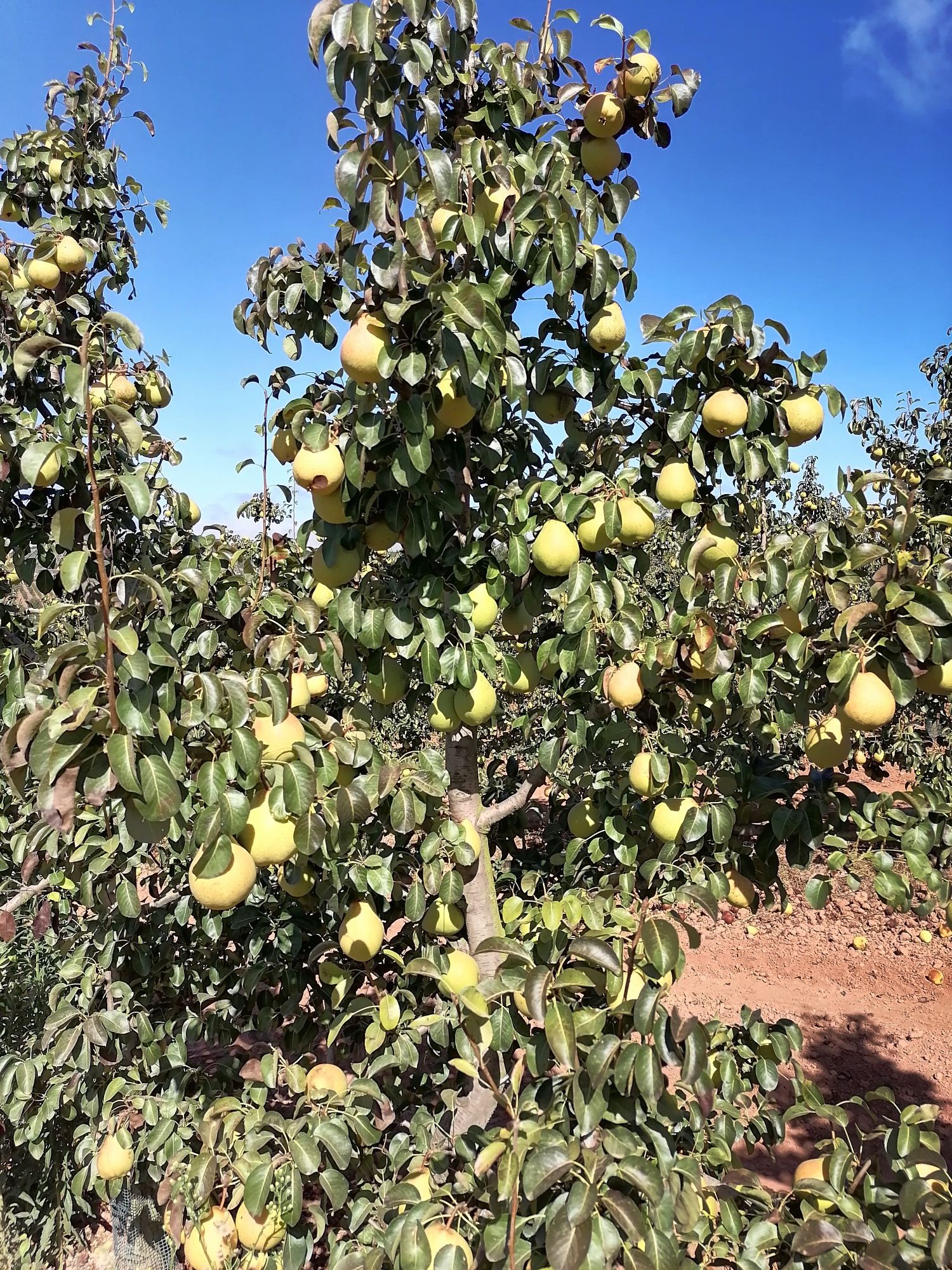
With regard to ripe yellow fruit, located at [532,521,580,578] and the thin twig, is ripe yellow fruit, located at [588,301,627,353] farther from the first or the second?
the thin twig

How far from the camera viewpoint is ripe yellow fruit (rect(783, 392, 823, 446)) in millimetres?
1744

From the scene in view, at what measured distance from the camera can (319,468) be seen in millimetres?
1670

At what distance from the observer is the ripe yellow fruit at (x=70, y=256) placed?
8.82 ft

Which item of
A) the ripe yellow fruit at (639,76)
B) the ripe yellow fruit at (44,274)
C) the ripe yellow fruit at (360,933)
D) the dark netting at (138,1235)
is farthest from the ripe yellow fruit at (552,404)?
the dark netting at (138,1235)

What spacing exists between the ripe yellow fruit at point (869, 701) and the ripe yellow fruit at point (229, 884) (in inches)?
47.2

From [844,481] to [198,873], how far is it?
57.9 inches

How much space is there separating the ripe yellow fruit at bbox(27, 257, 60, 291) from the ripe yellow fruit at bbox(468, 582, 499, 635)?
2.04 meters

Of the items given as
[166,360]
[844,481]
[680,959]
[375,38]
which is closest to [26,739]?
[680,959]

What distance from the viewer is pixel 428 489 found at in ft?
5.92

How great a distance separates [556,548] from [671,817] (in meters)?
0.66

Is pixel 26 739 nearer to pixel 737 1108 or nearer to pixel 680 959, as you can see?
pixel 680 959

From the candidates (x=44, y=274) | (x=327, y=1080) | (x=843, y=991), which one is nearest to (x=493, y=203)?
(x=44, y=274)

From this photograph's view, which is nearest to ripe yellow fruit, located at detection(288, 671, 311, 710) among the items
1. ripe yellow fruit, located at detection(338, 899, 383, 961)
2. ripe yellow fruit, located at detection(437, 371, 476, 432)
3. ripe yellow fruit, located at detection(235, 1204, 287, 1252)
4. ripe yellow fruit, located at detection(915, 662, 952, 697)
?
ripe yellow fruit, located at detection(338, 899, 383, 961)

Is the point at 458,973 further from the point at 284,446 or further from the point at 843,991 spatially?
→ the point at 843,991
